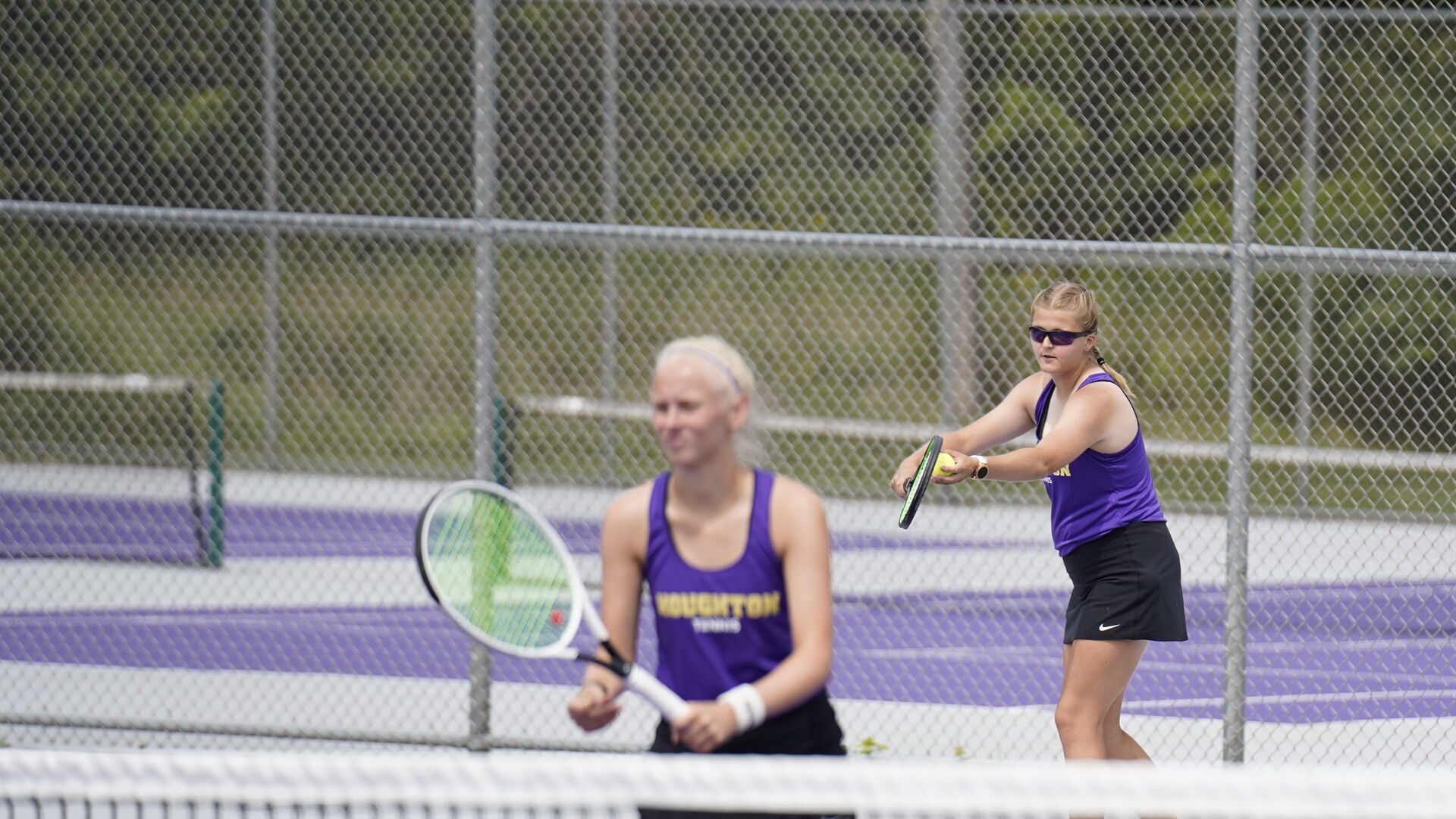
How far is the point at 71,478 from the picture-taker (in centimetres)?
1462

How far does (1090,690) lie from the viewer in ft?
14.5

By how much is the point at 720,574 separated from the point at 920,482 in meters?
1.15

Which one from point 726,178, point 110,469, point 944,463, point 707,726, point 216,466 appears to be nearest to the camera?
Result: point 707,726

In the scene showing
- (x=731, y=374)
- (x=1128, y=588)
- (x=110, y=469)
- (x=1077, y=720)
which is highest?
(x=731, y=374)

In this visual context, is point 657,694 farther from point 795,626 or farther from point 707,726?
point 795,626

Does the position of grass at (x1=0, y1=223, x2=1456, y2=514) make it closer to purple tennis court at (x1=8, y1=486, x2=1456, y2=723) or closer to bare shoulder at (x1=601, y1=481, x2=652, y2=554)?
purple tennis court at (x1=8, y1=486, x2=1456, y2=723)

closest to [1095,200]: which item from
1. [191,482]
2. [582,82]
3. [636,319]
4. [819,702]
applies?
[636,319]

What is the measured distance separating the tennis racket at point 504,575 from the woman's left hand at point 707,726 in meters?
0.14

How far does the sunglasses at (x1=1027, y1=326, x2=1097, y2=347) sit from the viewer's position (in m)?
4.36

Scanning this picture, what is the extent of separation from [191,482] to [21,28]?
755 centimetres

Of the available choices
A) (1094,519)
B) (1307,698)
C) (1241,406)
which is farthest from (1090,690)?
(1307,698)

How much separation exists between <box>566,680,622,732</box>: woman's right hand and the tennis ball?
4.21 ft

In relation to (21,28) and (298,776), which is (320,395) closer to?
(21,28)

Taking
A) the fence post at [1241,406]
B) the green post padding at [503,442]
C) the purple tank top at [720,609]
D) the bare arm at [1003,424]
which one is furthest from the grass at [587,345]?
the purple tank top at [720,609]
